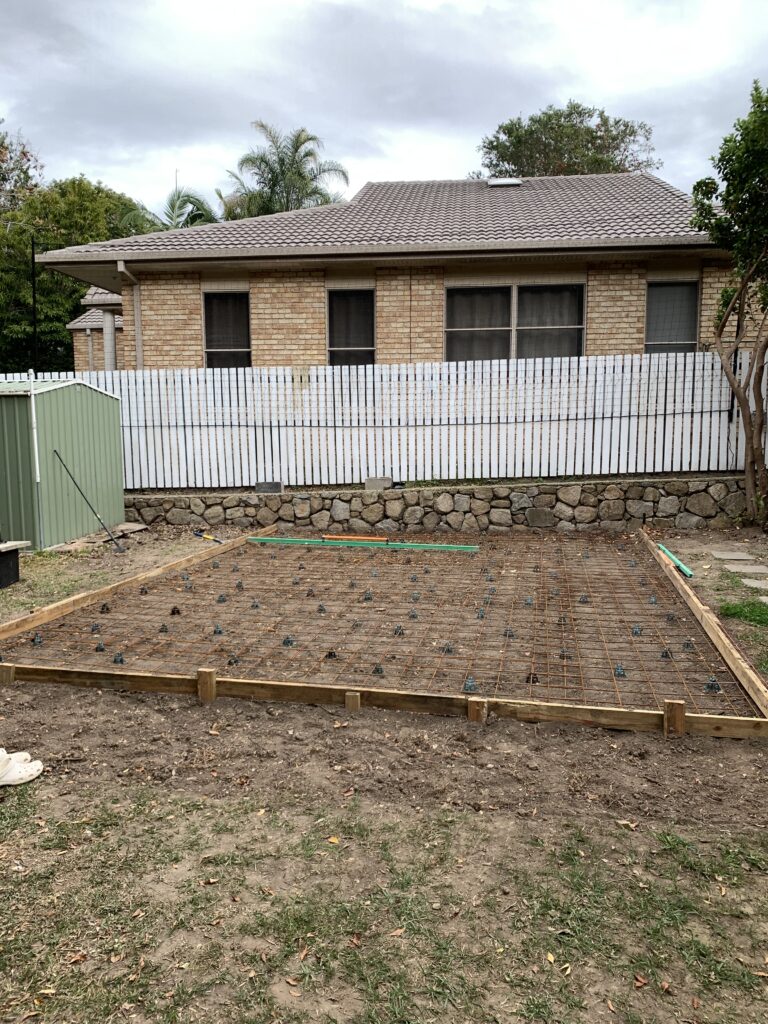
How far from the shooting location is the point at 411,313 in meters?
12.3

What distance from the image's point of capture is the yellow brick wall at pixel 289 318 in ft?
40.6

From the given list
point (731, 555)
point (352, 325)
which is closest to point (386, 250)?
point (352, 325)

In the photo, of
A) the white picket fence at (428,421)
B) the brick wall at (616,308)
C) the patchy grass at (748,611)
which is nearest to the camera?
the patchy grass at (748,611)

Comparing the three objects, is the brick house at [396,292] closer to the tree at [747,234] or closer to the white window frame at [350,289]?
the white window frame at [350,289]

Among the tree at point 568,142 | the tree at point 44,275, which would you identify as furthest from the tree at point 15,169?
the tree at point 568,142

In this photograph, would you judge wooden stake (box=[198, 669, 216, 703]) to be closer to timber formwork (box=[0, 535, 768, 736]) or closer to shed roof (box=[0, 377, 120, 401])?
timber formwork (box=[0, 535, 768, 736])

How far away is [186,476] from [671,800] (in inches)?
359

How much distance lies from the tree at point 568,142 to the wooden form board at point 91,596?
31.5m

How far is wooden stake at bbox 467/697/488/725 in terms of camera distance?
3.76 metres

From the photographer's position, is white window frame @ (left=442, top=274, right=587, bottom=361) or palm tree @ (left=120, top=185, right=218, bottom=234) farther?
palm tree @ (left=120, top=185, right=218, bottom=234)

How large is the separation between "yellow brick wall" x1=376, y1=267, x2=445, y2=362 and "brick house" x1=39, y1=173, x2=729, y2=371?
0.06 feet

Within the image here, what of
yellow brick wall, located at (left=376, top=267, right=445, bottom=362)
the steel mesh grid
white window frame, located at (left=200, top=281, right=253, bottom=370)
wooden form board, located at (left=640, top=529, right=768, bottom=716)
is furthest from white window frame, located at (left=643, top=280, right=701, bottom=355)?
white window frame, located at (left=200, top=281, right=253, bottom=370)

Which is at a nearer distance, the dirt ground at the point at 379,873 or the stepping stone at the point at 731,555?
the dirt ground at the point at 379,873

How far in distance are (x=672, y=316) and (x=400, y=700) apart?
1062cm
